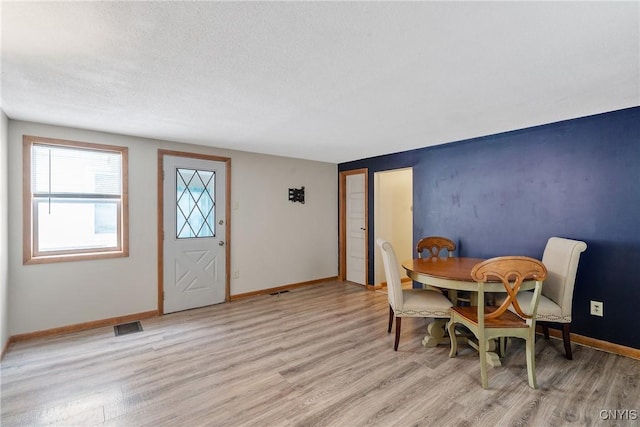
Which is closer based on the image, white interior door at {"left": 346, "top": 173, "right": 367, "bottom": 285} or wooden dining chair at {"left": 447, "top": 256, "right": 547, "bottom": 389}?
wooden dining chair at {"left": 447, "top": 256, "right": 547, "bottom": 389}

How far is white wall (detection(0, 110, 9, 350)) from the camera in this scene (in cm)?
262

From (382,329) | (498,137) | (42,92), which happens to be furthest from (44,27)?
(498,137)

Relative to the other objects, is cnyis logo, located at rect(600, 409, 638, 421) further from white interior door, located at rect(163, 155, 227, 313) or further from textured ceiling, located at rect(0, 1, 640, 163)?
white interior door, located at rect(163, 155, 227, 313)

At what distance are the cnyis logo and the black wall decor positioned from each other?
162 inches

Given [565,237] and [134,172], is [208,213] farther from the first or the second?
[565,237]

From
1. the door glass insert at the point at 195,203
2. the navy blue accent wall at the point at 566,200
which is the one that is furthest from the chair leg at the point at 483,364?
the door glass insert at the point at 195,203

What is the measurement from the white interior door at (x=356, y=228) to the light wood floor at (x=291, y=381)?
6.46 feet

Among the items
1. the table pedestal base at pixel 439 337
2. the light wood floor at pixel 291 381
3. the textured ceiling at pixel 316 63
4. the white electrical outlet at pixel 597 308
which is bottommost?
the light wood floor at pixel 291 381

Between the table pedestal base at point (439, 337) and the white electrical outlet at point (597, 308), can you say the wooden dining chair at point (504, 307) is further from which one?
the white electrical outlet at point (597, 308)

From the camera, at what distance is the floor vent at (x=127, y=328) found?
3.18m

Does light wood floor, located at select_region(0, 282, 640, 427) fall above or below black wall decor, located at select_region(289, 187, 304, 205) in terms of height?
below

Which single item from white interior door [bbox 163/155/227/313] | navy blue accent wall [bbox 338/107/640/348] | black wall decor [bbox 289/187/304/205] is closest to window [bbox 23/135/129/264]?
white interior door [bbox 163/155/227/313]

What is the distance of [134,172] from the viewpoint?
3.55m

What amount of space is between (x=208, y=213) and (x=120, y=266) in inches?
47.2
